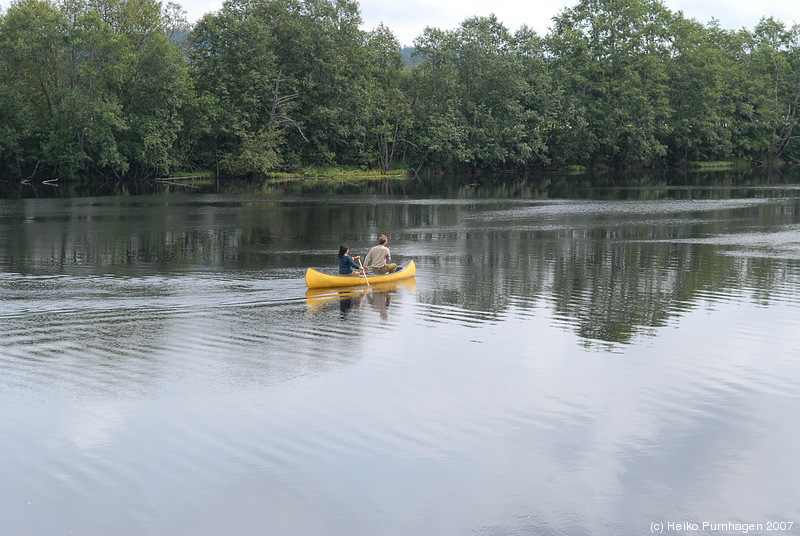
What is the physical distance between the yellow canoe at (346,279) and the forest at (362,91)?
4882cm

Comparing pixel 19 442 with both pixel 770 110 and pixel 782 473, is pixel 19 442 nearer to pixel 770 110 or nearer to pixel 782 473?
pixel 782 473

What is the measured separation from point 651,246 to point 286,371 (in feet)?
70.9

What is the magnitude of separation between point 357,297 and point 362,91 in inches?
2381

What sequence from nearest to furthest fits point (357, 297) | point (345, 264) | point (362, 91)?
point (357, 297), point (345, 264), point (362, 91)

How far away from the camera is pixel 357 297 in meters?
21.1

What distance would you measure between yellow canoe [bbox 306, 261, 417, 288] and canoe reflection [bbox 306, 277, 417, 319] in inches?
6.2

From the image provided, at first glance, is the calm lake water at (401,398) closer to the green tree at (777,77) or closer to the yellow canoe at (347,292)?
the yellow canoe at (347,292)

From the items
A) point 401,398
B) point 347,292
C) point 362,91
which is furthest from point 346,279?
point 362,91

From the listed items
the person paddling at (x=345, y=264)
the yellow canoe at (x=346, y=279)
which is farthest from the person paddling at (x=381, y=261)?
the person paddling at (x=345, y=264)

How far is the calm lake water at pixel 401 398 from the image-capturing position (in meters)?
9.18

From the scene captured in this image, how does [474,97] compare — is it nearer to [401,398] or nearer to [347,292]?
[347,292]

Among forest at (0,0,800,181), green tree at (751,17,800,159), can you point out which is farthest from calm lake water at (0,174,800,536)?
green tree at (751,17,800,159)

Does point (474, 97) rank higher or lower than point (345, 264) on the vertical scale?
higher

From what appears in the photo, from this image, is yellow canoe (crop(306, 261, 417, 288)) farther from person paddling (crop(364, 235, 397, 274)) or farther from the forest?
the forest
